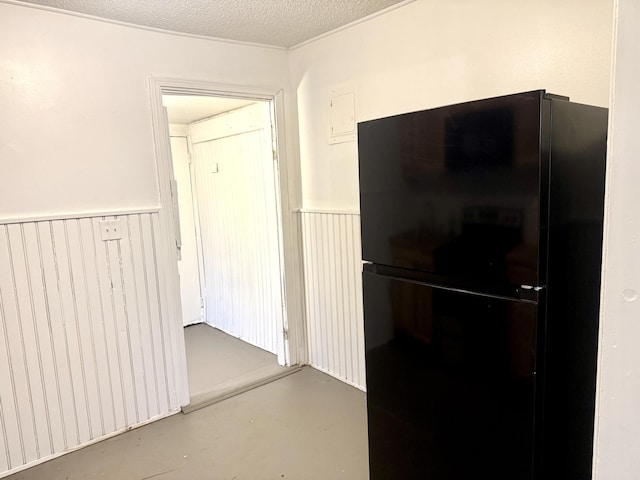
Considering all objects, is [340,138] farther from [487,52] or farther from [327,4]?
[487,52]

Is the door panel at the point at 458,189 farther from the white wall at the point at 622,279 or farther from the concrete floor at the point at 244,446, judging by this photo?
the concrete floor at the point at 244,446

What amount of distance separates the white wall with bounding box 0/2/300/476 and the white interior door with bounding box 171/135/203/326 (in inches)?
66.9

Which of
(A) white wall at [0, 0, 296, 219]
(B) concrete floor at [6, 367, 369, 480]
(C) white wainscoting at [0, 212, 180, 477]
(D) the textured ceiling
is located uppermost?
(D) the textured ceiling

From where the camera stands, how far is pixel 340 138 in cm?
284

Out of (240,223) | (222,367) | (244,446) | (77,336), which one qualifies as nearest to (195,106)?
(240,223)

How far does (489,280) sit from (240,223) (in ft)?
9.05

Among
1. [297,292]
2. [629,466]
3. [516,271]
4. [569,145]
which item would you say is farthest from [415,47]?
[629,466]

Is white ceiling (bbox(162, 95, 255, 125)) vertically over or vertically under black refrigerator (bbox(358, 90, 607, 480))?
over

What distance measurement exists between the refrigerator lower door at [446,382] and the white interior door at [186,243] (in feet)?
9.90

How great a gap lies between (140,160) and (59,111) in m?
0.46

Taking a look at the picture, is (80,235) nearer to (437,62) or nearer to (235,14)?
(235,14)

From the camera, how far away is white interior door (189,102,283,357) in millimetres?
3375

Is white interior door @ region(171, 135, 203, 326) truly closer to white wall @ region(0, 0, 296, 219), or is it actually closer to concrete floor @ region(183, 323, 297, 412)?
concrete floor @ region(183, 323, 297, 412)

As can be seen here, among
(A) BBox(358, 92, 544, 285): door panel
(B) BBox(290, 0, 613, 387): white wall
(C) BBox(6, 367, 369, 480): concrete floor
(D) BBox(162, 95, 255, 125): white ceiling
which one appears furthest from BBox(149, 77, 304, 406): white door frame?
(A) BBox(358, 92, 544, 285): door panel
